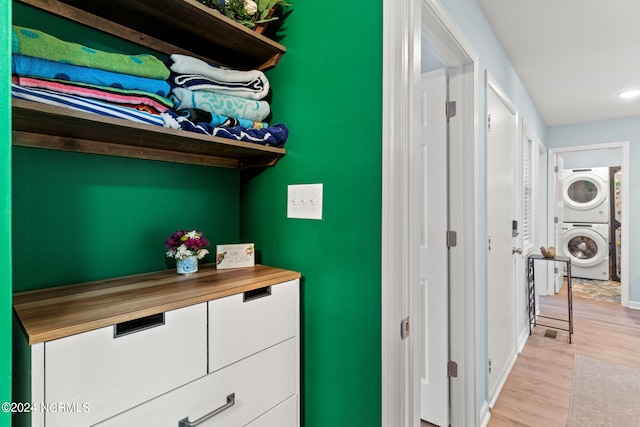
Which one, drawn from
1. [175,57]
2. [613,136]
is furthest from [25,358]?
[613,136]

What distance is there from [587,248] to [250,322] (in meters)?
6.80

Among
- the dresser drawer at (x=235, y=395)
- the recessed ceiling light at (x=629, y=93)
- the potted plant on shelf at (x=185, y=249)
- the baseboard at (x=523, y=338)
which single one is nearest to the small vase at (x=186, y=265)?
the potted plant on shelf at (x=185, y=249)

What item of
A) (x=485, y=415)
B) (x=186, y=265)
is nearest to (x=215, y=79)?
(x=186, y=265)

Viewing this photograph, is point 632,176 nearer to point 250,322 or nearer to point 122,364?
point 250,322

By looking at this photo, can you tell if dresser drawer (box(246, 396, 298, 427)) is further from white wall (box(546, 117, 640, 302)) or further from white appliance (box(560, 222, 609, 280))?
white appliance (box(560, 222, 609, 280))

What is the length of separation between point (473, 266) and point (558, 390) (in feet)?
4.44

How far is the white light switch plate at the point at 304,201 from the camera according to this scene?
1078 millimetres

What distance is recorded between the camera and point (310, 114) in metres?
1.11

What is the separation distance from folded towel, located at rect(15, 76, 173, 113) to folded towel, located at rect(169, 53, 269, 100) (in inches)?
4.2

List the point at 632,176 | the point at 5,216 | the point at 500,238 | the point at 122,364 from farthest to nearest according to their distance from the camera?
the point at 632,176 < the point at 500,238 < the point at 122,364 < the point at 5,216

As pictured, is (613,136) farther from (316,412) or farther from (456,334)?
(316,412)

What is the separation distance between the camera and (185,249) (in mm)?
1030

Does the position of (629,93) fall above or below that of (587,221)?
above

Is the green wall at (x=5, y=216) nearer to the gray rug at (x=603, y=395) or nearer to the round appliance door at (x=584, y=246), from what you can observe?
the gray rug at (x=603, y=395)
